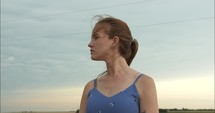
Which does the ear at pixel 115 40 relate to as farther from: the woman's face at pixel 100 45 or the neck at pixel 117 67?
the neck at pixel 117 67

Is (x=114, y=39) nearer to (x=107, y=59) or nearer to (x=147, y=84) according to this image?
(x=107, y=59)

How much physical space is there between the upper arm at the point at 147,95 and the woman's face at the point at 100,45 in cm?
44

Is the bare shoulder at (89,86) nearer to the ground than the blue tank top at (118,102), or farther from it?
farther from it

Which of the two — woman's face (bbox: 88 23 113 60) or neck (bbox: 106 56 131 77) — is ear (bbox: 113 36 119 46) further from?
neck (bbox: 106 56 131 77)

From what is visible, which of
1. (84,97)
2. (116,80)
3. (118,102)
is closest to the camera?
(118,102)

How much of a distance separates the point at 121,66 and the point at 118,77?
120mm

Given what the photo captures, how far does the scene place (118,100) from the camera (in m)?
3.92

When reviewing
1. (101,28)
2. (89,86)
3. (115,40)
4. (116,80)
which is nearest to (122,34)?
(115,40)

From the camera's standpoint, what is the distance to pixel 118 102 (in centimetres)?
391

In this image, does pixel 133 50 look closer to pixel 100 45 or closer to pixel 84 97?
pixel 100 45

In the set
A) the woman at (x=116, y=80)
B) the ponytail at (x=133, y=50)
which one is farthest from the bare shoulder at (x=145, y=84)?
the ponytail at (x=133, y=50)

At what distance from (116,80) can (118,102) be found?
287 mm

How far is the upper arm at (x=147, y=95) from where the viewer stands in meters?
3.94

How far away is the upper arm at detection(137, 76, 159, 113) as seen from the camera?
3.94 metres
